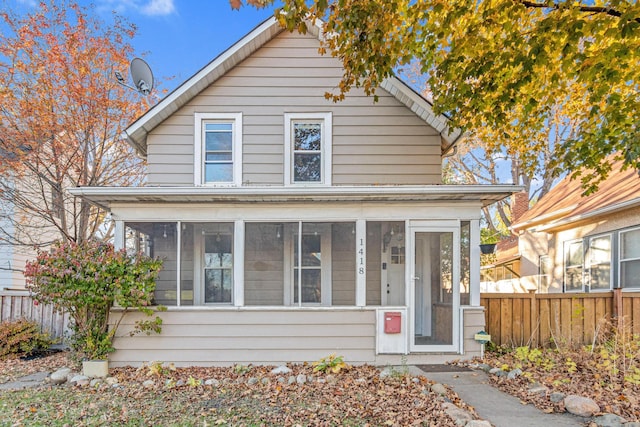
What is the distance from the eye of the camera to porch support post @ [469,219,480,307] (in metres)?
6.68

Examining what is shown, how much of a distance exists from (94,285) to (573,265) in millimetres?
10725

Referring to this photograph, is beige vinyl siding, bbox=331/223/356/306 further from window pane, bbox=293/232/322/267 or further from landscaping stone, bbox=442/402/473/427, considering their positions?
landscaping stone, bbox=442/402/473/427

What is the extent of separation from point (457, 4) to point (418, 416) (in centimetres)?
511

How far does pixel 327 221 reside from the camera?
6.89 meters

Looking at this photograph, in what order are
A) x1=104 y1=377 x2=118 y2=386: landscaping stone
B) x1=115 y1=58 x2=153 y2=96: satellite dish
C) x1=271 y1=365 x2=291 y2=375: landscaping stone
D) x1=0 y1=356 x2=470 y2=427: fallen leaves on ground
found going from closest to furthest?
x1=0 y1=356 x2=470 y2=427: fallen leaves on ground
x1=104 y1=377 x2=118 y2=386: landscaping stone
x1=271 y1=365 x2=291 y2=375: landscaping stone
x1=115 y1=58 x2=153 y2=96: satellite dish

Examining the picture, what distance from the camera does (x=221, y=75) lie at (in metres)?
7.86

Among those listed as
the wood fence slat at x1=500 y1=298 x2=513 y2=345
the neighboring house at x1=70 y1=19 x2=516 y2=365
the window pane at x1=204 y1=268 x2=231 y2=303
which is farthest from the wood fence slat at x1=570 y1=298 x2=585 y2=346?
the window pane at x1=204 y1=268 x2=231 y2=303

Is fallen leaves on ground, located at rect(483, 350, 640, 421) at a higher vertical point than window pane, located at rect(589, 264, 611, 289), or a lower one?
lower

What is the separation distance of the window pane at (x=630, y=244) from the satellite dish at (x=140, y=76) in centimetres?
1071

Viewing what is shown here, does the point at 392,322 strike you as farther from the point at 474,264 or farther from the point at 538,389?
the point at 538,389

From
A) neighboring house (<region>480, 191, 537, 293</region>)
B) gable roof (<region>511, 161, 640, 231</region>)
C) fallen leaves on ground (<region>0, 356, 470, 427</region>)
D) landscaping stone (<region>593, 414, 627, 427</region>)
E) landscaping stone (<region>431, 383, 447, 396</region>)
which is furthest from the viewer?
neighboring house (<region>480, 191, 537, 293</region>)

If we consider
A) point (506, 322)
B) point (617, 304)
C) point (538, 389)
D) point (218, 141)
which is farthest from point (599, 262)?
point (218, 141)

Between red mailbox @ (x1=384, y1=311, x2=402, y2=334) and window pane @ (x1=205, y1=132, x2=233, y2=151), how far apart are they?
4327 mm

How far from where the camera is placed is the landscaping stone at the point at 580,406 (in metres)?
4.24
